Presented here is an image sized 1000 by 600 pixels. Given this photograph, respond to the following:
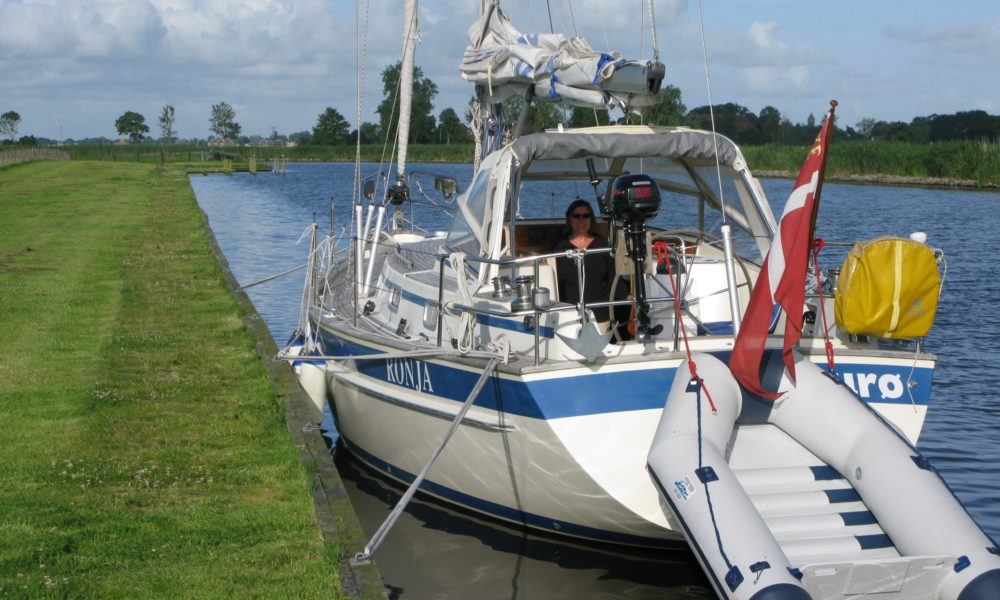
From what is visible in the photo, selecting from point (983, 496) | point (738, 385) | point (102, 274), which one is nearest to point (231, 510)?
point (738, 385)

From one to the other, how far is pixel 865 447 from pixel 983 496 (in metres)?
3.93

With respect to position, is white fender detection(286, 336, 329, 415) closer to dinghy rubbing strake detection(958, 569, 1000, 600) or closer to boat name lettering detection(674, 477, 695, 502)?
boat name lettering detection(674, 477, 695, 502)

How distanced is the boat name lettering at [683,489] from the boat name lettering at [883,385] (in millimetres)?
1758

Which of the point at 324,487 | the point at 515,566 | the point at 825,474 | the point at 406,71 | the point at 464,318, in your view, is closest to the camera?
the point at 825,474

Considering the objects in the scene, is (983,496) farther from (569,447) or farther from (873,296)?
(569,447)

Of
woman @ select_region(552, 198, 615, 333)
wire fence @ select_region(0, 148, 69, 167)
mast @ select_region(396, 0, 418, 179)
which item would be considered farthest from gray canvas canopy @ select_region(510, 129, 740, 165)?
wire fence @ select_region(0, 148, 69, 167)

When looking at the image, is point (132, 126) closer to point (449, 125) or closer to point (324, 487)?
point (449, 125)

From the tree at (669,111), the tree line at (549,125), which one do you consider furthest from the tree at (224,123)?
the tree at (669,111)

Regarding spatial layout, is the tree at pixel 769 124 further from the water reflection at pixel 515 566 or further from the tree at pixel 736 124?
the water reflection at pixel 515 566

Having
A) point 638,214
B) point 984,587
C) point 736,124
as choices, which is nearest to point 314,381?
point 638,214

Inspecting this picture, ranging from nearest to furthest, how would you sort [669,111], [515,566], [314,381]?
[515,566] < [314,381] < [669,111]

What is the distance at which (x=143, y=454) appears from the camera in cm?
773

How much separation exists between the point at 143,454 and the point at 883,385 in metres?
Result: 5.19

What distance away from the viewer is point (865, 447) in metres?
5.99
